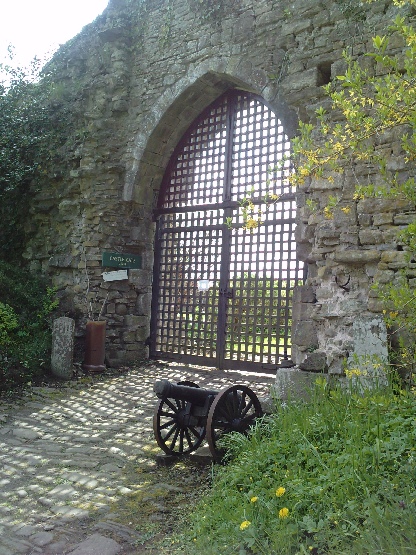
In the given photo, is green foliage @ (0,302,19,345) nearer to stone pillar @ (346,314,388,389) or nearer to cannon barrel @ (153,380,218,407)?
cannon barrel @ (153,380,218,407)

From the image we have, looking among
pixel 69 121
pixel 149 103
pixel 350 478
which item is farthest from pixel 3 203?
pixel 350 478

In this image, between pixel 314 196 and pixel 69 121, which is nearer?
pixel 314 196

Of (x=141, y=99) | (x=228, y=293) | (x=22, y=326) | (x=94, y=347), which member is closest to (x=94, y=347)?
(x=94, y=347)

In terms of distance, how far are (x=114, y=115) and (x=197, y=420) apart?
5.79 m

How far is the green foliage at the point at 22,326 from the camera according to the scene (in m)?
7.33

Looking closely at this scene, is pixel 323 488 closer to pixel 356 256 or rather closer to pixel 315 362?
pixel 315 362

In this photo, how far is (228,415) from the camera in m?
4.40

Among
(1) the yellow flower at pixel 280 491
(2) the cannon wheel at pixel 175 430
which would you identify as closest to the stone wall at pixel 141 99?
(2) the cannon wheel at pixel 175 430

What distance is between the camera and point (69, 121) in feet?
29.3

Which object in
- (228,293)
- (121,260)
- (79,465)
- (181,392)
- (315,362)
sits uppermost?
(121,260)

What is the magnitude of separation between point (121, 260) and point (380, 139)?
189 inches

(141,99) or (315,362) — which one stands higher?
(141,99)

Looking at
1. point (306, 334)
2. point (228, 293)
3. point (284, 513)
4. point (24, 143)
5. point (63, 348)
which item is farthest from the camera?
point (24, 143)

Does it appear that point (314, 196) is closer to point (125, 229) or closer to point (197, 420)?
point (197, 420)
